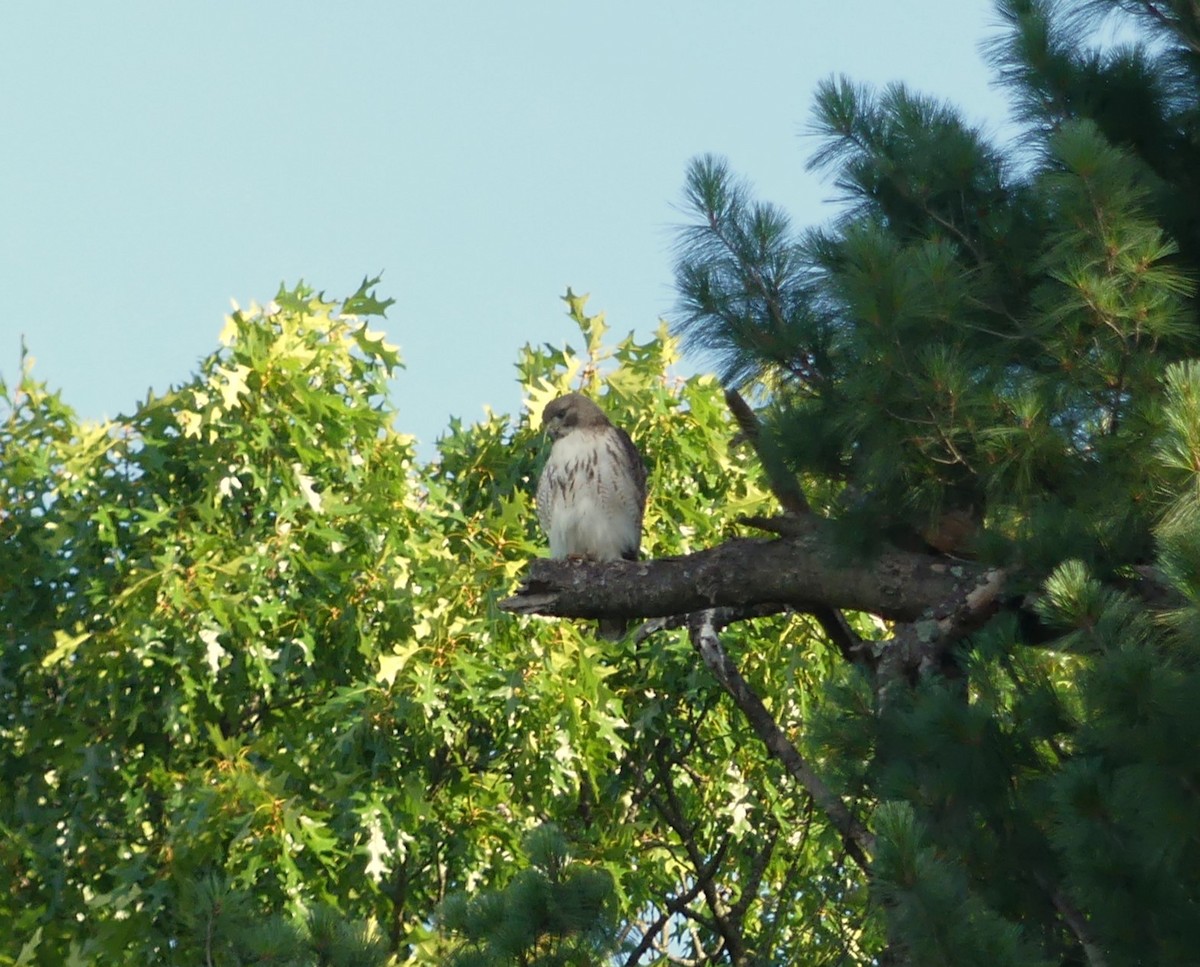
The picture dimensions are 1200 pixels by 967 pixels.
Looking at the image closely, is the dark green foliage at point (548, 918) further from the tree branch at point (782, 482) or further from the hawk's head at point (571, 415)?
the hawk's head at point (571, 415)

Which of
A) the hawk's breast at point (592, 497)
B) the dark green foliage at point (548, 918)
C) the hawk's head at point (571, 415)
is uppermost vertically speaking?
the hawk's head at point (571, 415)

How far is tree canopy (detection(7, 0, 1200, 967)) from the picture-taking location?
4.62 metres

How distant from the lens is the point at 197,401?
895cm

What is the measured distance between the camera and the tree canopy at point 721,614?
182 inches

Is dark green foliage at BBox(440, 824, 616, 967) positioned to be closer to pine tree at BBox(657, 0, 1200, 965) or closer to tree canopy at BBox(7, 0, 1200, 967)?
tree canopy at BBox(7, 0, 1200, 967)

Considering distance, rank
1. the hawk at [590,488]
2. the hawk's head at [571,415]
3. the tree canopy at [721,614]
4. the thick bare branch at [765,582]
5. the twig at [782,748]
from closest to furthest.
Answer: the tree canopy at [721,614] < the twig at [782,748] < the thick bare branch at [765,582] < the hawk at [590,488] < the hawk's head at [571,415]

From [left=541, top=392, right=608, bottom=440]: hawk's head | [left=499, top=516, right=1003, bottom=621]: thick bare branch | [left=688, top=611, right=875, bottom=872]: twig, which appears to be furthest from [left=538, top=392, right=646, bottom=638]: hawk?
[left=499, top=516, right=1003, bottom=621]: thick bare branch

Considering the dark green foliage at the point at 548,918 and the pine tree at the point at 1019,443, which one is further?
the dark green foliage at the point at 548,918

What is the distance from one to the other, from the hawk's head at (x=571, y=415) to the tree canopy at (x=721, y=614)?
43cm

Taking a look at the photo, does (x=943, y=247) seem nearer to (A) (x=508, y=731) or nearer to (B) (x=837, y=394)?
(B) (x=837, y=394)

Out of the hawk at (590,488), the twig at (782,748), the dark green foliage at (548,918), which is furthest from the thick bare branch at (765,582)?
the hawk at (590,488)

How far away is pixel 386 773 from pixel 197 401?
6.56 ft

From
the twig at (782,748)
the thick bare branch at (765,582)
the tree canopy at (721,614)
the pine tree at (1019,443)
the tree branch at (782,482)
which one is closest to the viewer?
the pine tree at (1019,443)

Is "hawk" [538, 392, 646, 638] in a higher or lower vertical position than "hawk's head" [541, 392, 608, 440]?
lower
